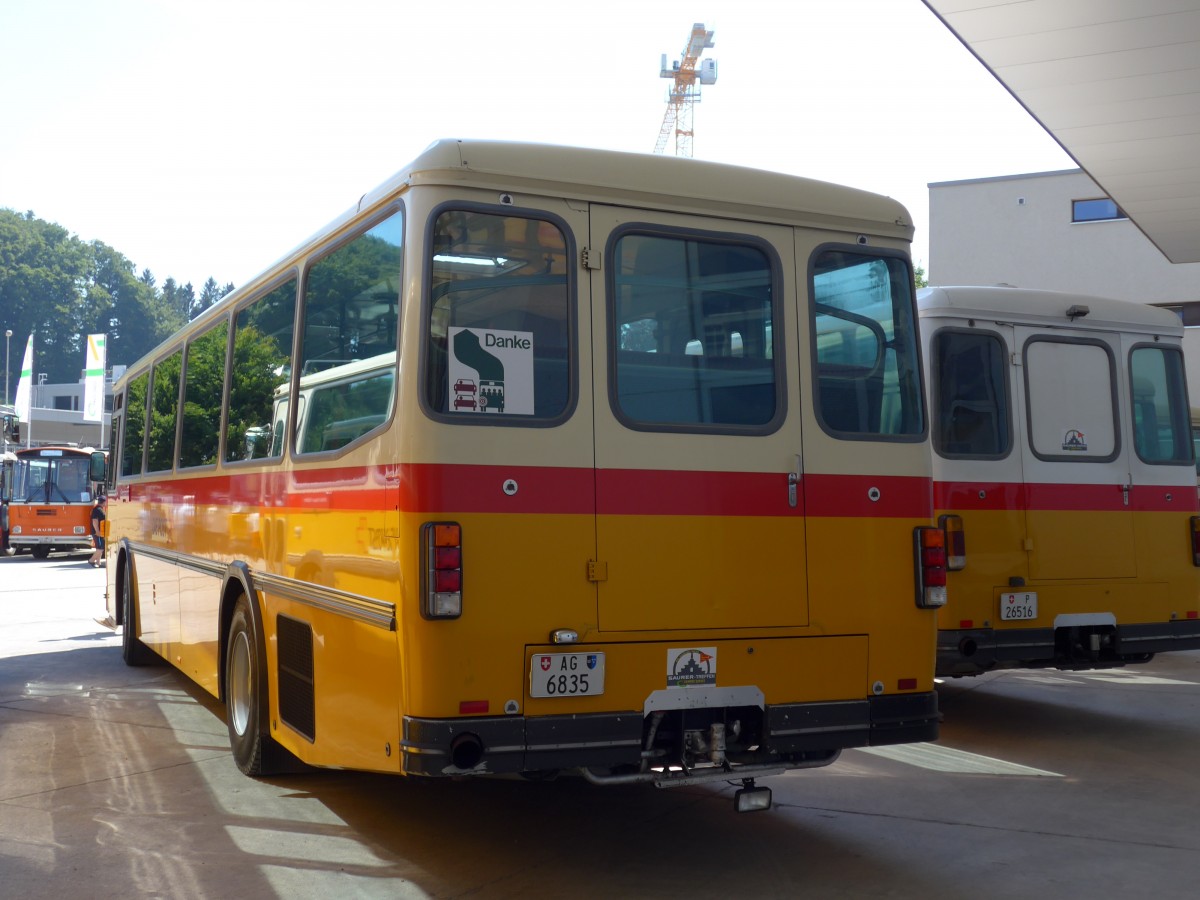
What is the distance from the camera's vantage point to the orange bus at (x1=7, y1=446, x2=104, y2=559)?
3438 centimetres

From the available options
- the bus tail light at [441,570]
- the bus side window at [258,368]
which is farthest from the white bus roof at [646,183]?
the bus tail light at [441,570]

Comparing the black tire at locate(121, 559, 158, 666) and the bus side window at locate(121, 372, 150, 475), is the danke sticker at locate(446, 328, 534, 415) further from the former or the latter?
the black tire at locate(121, 559, 158, 666)

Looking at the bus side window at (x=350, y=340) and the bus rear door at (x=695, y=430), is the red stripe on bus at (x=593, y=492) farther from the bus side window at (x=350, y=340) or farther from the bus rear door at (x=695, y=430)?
the bus side window at (x=350, y=340)

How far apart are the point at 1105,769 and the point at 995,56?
6760 mm

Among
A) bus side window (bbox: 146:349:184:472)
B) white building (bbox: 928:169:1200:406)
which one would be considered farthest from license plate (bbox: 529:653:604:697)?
white building (bbox: 928:169:1200:406)

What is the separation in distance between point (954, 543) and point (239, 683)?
4.93 m

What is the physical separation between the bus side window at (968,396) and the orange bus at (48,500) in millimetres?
29657

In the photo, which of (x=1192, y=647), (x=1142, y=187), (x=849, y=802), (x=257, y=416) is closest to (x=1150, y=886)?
(x=849, y=802)

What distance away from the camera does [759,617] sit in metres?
5.71

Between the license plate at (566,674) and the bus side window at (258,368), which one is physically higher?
the bus side window at (258,368)

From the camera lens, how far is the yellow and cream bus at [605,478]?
5188mm

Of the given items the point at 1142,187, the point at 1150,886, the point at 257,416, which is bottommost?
the point at 1150,886

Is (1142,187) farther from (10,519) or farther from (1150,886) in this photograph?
(10,519)

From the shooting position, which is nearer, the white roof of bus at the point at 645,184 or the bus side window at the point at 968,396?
the white roof of bus at the point at 645,184
